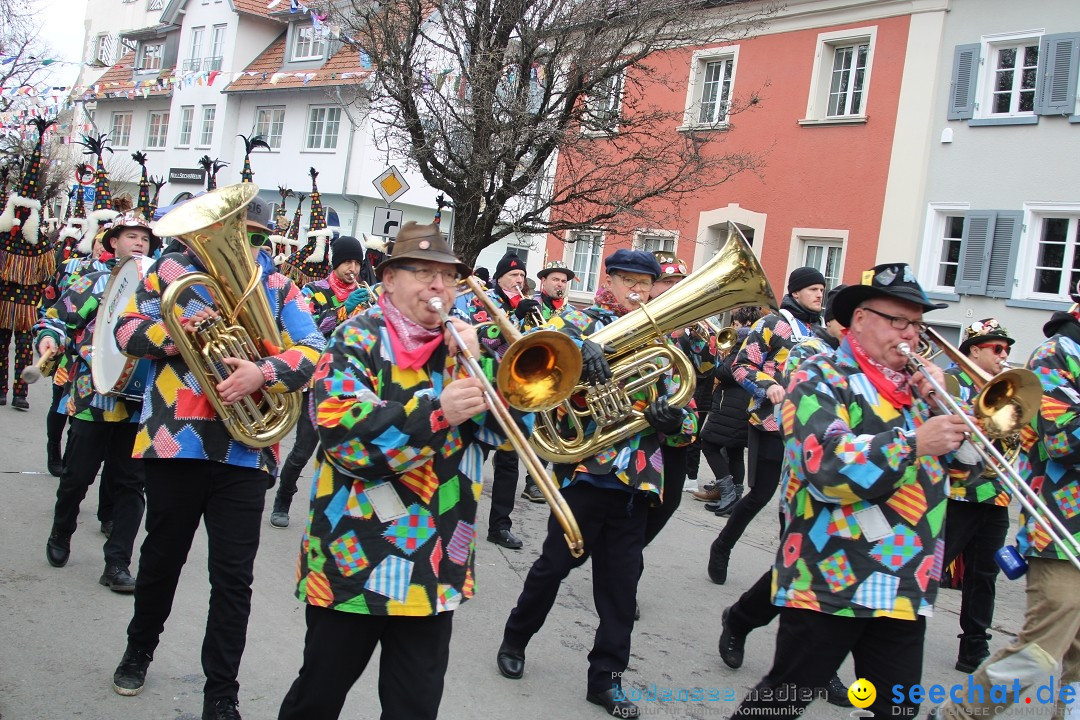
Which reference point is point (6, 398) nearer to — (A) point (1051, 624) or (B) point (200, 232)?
(B) point (200, 232)

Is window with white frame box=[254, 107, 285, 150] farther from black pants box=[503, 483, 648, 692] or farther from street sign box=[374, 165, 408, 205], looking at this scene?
black pants box=[503, 483, 648, 692]

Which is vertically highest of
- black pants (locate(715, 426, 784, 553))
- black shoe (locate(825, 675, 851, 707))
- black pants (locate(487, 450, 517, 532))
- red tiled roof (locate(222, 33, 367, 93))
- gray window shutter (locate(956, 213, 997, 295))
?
red tiled roof (locate(222, 33, 367, 93))

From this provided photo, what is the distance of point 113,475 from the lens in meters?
5.52

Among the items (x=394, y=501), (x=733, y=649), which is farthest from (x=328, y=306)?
(x=394, y=501)

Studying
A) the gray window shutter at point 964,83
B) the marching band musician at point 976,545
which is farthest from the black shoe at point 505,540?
the gray window shutter at point 964,83

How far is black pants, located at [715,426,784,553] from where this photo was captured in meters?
6.55

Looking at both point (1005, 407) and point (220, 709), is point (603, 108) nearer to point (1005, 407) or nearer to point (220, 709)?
point (1005, 407)

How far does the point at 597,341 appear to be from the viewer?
14.6 feet

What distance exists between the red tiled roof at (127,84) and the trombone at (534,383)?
39595 mm

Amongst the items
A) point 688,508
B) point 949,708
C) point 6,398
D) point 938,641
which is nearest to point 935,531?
point 949,708

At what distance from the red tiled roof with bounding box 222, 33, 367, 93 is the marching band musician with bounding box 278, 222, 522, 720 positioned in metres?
27.7

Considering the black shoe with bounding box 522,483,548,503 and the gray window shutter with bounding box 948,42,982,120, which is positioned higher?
the gray window shutter with bounding box 948,42,982,120

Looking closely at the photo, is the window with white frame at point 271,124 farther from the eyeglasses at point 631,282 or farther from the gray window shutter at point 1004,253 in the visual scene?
the eyeglasses at point 631,282

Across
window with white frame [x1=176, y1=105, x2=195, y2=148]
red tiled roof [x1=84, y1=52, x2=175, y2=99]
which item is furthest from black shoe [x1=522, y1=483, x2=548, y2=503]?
red tiled roof [x1=84, y1=52, x2=175, y2=99]
